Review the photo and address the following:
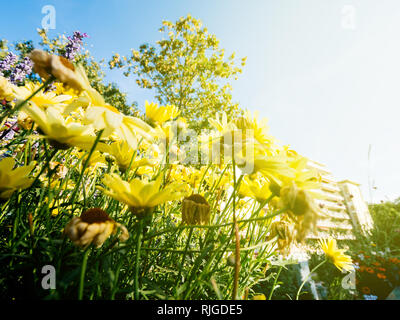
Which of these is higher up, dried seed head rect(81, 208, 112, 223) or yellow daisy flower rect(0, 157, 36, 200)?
yellow daisy flower rect(0, 157, 36, 200)

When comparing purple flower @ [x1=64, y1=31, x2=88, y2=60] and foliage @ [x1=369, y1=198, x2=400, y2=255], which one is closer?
purple flower @ [x1=64, y1=31, x2=88, y2=60]

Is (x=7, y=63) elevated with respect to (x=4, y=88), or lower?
elevated

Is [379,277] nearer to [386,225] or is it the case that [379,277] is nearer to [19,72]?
[386,225]

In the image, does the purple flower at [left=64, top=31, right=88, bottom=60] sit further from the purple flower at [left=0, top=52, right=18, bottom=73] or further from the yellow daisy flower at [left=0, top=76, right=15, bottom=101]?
the yellow daisy flower at [left=0, top=76, right=15, bottom=101]

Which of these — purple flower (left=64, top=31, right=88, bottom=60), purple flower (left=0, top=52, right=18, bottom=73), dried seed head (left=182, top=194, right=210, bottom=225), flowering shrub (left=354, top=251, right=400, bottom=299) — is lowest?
flowering shrub (left=354, top=251, right=400, bottom=299)

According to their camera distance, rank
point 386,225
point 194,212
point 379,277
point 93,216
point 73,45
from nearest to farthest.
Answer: point 93,216 < point 194,212 < point 73,45 < point 379,277 < point 386,225

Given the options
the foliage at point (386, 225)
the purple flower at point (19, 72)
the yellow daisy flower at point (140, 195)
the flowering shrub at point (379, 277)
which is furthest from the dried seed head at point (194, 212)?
the foliage at point (386, 225)

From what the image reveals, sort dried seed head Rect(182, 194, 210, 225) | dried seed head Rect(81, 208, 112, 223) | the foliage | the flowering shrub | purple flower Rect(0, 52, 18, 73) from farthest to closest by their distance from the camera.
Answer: the foliage
the flowering shrub
purple flower Rect(0, 52, 18, 73)
dried seed head Rect(182, 194, 210, 225)
dried seed head Rect(81, 208, 112, 223)

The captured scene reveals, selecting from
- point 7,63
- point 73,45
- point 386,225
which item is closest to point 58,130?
point 73,45

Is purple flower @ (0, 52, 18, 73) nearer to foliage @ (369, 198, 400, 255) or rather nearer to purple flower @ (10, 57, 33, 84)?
purple flower @ (10, 57, 33, 84)

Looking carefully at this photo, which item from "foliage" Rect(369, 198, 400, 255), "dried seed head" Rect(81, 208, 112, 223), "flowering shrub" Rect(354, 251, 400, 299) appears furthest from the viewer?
"foliage" Rect(369, 198, 400, 255)

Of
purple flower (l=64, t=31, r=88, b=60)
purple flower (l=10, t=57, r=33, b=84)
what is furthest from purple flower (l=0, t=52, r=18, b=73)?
purple flower (l=64, t=31, r=88, b=60)

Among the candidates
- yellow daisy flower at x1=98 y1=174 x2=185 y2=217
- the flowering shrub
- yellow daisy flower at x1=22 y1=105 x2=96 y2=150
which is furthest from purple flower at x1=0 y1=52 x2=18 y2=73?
the flowering shrub
